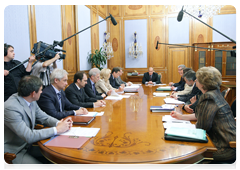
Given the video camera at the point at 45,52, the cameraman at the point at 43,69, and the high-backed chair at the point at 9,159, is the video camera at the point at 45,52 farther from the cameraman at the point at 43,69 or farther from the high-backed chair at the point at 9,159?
the high-backed chair at the point at 9,159

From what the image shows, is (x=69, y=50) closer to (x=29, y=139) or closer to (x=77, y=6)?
(x=77, y=6)

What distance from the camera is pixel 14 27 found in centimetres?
350

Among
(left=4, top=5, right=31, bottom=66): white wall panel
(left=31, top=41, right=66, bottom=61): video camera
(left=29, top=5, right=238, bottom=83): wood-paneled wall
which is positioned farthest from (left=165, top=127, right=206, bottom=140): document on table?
(left=29, top=5, right=238, bottom=83): wood-paneled wall

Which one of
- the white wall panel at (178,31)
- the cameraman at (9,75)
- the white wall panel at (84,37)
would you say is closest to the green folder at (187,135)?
the cameraman at (9,75)

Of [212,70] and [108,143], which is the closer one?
[108,143]

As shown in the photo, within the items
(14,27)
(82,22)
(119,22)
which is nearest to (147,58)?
(119,22)

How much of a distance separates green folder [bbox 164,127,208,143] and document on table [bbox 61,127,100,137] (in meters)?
0.59

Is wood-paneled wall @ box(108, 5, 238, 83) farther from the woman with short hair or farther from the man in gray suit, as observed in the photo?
the man in gray suit

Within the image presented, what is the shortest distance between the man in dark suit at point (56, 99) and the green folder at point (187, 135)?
3.63ft

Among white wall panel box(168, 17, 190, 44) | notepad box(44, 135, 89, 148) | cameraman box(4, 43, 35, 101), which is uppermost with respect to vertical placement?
white wall panel box(168, 17, 190, 44)

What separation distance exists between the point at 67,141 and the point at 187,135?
0.90 metres

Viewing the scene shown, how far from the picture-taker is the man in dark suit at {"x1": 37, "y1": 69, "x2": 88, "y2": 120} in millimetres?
2242

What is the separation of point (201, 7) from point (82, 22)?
3.53 metres

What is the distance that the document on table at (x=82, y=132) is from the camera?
1.62 m
